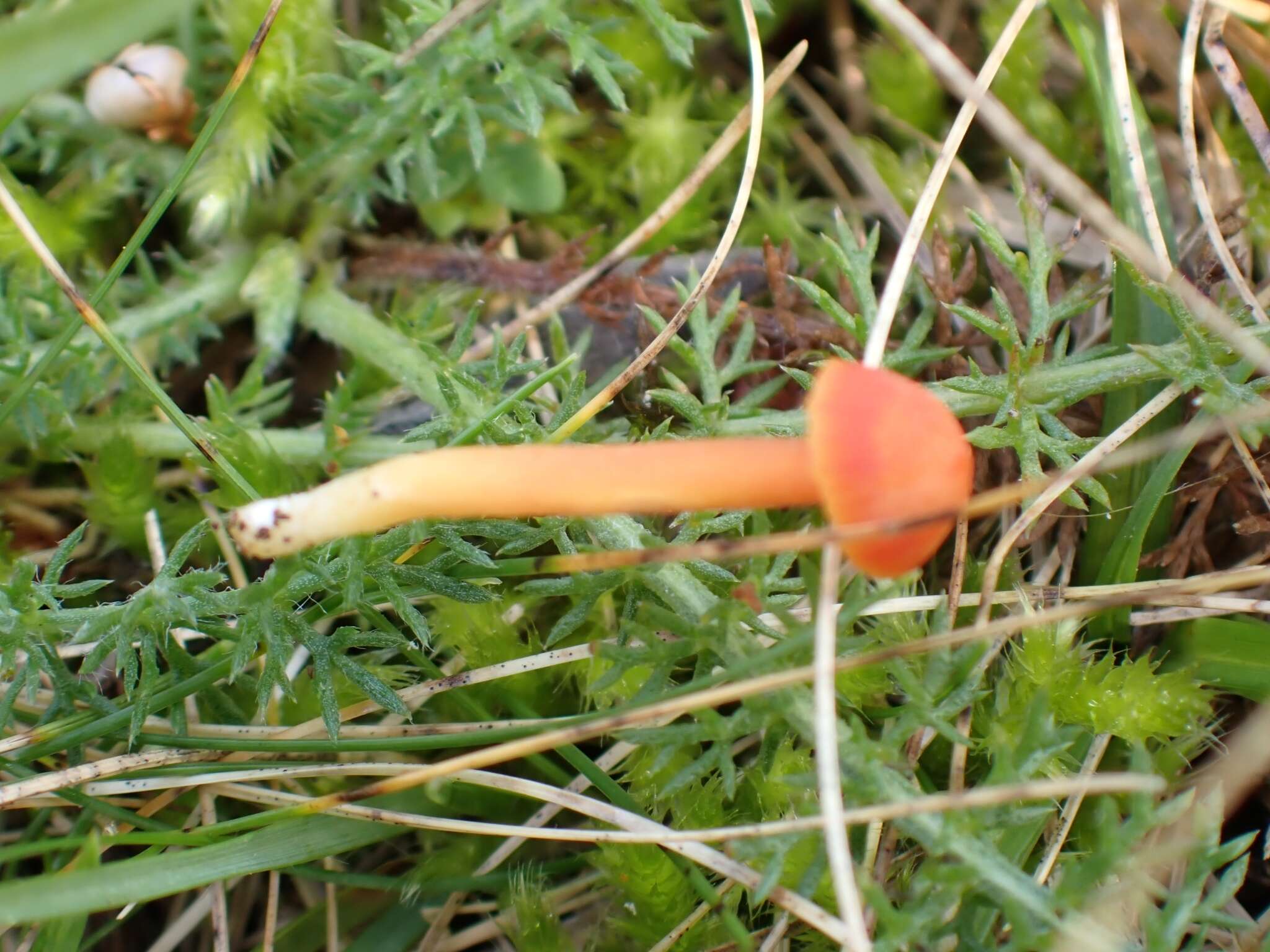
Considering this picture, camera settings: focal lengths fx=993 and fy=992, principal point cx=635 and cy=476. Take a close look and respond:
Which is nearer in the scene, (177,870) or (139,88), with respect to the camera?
(177,870)

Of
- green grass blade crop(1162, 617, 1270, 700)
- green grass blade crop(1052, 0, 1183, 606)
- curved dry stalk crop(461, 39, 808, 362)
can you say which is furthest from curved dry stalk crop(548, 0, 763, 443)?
green grass blade crop(1162, 617, 1270, 700)

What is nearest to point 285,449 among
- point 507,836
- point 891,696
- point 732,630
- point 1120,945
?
point 507,836

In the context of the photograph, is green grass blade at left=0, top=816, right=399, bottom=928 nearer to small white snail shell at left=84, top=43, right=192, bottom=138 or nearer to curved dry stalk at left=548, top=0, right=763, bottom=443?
curved dry stalk at left=548, top=0, right=763, bottom=443

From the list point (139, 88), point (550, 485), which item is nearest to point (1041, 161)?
point (550, 485)

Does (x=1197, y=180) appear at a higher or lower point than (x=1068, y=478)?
higher

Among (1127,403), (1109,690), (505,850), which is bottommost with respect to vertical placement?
(505,850)

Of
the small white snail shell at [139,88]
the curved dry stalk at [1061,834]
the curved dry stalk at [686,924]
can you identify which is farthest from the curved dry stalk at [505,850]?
the small white snail shell at [139,88]

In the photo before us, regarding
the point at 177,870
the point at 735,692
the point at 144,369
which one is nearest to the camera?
the point at 735,692

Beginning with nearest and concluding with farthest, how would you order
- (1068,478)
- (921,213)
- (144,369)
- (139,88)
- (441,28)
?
(1068,478)
(921,213)
(144,369)
(441,28)
(139,88)

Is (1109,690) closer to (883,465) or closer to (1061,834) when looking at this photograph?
(1061,834)

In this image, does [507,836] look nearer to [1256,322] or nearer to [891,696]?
[891,696]
